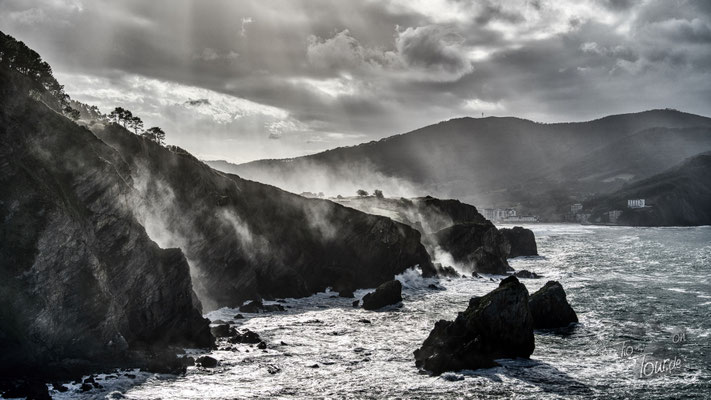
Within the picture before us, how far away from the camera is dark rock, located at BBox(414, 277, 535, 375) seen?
1821 inches

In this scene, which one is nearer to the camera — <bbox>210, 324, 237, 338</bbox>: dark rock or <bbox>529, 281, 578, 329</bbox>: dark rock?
<bbox>210, 324, 237, 338</bbox>: dark rock

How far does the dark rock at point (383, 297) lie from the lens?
237 feet

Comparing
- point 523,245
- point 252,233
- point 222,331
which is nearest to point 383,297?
point 252,233

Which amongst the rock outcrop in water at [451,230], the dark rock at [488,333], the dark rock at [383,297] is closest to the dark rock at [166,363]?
the dark rock at [488,333]

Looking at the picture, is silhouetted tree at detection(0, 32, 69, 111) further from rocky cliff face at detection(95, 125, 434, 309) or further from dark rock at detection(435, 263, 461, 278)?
dark rock at detection(435, 263, 461, 278)

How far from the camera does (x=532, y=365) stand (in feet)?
150

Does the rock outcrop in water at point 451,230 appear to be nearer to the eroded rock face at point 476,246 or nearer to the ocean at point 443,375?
the eroded rock face at point 476,246

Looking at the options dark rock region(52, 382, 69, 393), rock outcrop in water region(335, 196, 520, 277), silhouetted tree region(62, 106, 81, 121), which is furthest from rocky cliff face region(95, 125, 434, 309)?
dark rock region(52, 382, 69, 393)

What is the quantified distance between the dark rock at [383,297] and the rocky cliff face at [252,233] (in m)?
12.7

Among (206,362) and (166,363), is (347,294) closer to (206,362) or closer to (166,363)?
(206,362)

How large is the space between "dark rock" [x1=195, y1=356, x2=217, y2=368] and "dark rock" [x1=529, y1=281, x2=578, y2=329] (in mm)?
38365

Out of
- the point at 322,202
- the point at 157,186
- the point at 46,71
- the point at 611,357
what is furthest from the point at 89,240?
the point at 322,202

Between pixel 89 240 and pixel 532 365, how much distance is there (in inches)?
1647

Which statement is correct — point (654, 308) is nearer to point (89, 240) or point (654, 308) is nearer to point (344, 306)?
point (344, 306)
